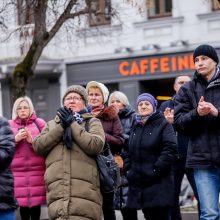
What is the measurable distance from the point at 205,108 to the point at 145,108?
1.56 metres

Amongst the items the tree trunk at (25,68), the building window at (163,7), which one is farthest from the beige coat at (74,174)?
the building window at (163,7)

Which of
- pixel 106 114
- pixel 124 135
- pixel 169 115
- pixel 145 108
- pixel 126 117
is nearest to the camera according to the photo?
pixel 145 108

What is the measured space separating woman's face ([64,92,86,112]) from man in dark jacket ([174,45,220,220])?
99 cm

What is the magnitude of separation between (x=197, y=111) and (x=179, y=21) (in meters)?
14.9

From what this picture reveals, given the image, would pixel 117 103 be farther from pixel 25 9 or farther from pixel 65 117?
pixel 25 9

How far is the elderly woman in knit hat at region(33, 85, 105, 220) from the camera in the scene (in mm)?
6156

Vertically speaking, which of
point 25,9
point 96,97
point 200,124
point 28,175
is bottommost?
point 28,175

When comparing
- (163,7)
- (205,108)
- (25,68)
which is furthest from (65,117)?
(163,7)

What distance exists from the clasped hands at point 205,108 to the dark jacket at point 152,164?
3.96 ft

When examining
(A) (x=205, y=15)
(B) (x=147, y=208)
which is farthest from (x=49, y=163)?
(A) (x=205, y=15)

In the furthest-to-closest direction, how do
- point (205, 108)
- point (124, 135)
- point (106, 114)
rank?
1. point (124, 135)
2. point (106, 114)
3. point (205, 108)

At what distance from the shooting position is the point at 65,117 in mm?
6266

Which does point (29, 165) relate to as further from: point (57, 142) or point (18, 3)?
point (18, 3)

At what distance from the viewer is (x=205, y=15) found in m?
20.1
